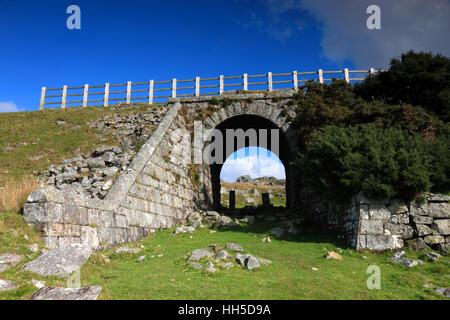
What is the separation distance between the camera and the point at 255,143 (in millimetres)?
21562

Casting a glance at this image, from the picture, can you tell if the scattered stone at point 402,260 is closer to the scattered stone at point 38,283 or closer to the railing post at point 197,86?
the scattered stone at point 38,283

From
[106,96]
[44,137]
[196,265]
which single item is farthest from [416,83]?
[106,96]

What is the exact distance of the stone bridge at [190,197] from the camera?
24.6ft

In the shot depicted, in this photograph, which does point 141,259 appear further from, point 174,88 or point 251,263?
point 174,88

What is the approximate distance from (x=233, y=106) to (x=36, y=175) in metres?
9.96

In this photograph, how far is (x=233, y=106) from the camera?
57.1ft

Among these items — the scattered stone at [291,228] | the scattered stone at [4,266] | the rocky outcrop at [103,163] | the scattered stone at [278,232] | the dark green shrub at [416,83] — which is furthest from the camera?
the dark green shrub at [416,83]

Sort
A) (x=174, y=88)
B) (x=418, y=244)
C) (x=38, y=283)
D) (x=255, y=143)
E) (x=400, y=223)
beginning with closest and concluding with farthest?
(x=38, y=283)
(x=418, y=244)
(x=400, y=223)
(x=174, y=88)
(x=255, y=143)

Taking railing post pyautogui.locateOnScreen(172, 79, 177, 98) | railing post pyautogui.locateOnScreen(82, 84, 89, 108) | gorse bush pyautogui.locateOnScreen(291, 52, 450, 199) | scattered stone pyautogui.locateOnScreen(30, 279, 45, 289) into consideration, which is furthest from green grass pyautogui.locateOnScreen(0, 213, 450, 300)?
railing post pyautogui.locateOnScreen(82, 84, 89, 108)

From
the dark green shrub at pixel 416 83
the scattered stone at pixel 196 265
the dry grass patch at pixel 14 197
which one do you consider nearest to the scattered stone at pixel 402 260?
the scattered stone at pixel 196 265

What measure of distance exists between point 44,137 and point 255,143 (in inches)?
494

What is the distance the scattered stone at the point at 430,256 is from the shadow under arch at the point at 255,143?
926 cm

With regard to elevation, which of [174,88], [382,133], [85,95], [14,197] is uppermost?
[85,95]
